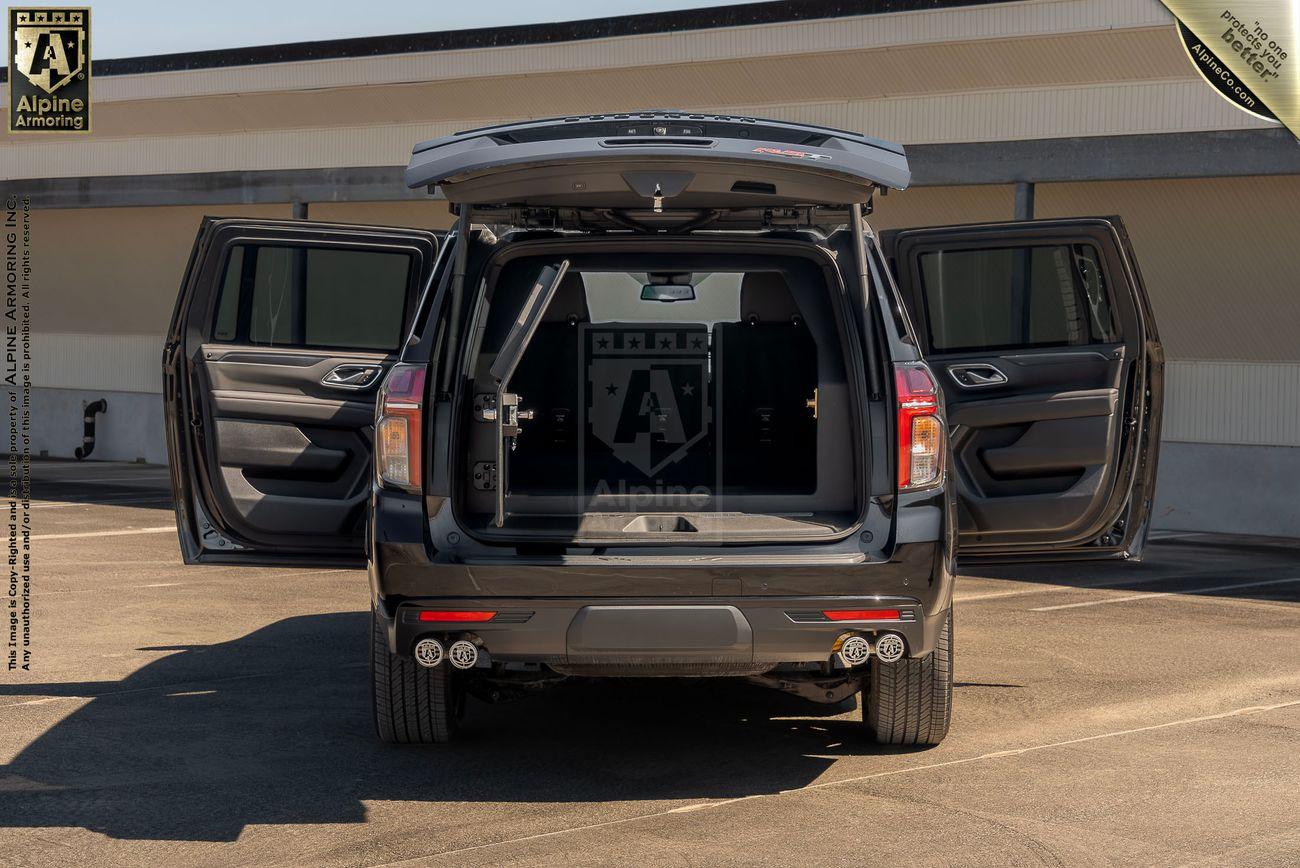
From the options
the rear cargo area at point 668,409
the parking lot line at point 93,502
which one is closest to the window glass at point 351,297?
the parking lot line at point 93,502

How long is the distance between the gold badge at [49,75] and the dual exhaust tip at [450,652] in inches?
920

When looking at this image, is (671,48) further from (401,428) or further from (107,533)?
(401,428)

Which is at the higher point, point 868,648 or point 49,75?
point 49,75

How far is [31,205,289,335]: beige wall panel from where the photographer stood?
27.4 meters

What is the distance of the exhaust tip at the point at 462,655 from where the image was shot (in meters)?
5.79

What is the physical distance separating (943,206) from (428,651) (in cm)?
1493

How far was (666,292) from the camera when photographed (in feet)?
22.0

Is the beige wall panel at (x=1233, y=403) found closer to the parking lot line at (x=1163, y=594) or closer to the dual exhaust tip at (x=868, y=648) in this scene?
the parking lot line at (x=1163, y=594)

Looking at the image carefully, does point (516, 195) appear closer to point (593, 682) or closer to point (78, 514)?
point (593, 682)

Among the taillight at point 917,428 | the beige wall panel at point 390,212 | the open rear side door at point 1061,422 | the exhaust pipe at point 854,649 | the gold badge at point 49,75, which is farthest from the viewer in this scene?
the gold badge at point 49,75

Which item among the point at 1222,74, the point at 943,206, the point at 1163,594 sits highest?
the point at 1222,74

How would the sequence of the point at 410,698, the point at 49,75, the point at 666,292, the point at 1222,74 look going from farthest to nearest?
the point at 49,75 < the point at 1222,74 < the point at 666,292 < the point at 410,698

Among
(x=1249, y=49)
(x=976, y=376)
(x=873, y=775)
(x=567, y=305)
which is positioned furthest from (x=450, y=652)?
(x=1249, y=49)

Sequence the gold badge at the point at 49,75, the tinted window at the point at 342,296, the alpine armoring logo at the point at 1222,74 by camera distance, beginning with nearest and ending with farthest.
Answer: the alpine armoring logo at the point at 1222,74
the tinted window at the point at 342,296
the gold badge at the point at 49,75
